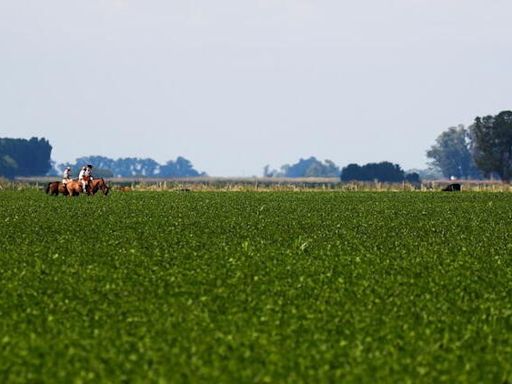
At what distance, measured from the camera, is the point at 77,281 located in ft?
72.8

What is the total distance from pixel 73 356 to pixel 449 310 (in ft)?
24.2

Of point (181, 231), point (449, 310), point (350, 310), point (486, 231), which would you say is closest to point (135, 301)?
point (350, 310)

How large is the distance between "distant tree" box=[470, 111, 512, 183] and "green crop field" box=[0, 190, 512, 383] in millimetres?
141090

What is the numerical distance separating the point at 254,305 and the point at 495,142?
530ft

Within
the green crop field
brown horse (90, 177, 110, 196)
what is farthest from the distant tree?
the green crop field

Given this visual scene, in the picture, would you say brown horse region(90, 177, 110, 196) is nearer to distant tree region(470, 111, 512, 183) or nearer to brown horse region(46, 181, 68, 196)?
brown horse region(46, 181, 68, 196)

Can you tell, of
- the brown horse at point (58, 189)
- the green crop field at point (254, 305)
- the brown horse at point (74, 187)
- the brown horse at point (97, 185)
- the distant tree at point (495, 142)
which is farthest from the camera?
the distant tree at point (495, 142)

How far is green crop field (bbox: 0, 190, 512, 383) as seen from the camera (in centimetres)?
1427

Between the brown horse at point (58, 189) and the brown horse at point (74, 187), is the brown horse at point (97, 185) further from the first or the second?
the brown horse at point (58, 189)

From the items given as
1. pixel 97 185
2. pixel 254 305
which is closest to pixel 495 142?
pixel 97 185

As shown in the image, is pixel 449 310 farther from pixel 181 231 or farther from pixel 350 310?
pixel 181 231

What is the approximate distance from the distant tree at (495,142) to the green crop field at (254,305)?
141090 millimetres

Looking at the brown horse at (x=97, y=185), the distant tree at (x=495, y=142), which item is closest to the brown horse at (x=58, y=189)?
the brown horse at (x=97, y=185)

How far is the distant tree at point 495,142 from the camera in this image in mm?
174250
